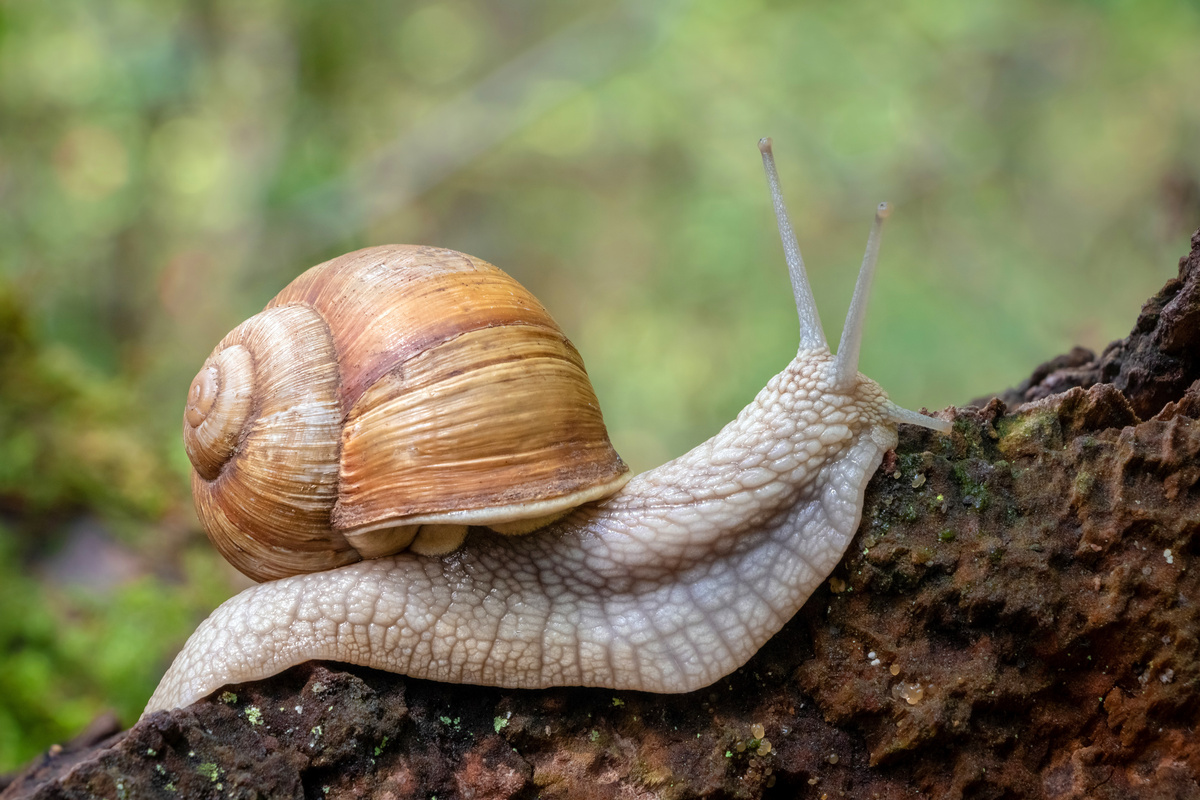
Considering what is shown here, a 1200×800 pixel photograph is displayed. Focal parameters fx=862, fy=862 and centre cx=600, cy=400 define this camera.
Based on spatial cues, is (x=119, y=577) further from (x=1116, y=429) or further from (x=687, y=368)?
(x=1116, y=429)

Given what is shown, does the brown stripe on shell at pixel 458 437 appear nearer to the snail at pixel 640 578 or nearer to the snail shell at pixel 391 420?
the snail shell at pixel 391 420

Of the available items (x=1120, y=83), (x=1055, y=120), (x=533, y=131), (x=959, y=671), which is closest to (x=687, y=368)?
(x=533, y=131)

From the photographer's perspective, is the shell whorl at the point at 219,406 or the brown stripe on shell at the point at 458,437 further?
the shell whorl at the point at 219,406

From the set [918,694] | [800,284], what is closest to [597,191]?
[800,284]

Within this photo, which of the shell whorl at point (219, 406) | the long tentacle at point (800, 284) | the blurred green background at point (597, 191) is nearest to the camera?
the shell whorl at point (219, 406)

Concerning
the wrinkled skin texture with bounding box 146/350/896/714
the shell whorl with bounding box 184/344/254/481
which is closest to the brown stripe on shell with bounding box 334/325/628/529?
the wrinkled skin texture with bounding box 146/350/896/714

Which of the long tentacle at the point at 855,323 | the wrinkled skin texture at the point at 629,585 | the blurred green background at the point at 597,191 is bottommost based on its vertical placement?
the wrinkled skin texture at the point at 629,585

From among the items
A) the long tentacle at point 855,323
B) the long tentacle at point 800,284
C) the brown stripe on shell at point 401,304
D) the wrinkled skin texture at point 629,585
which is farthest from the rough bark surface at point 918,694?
the brown stripe on shell at point 401,304
